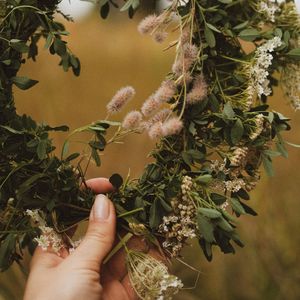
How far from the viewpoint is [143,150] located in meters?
1.20

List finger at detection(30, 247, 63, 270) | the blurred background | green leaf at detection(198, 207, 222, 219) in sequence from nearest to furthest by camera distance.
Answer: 1. green leaf at detection(198, 207, 222, 219)
2. finger at detection(30, 247, 63, 270)
3. the blurred background

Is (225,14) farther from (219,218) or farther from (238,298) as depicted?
(238,298)

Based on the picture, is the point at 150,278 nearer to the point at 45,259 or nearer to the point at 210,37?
the point at 45,259

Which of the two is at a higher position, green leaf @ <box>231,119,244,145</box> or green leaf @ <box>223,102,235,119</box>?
green leaf @ <box>223,102,235,119</box>

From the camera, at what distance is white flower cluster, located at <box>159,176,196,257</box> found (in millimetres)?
748

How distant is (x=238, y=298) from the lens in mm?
1160

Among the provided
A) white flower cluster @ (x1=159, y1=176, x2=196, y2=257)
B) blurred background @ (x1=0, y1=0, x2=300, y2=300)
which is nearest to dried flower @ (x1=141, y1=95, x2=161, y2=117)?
white flower cluster @ (x1=159, y1=176, x2=196, y2=257)

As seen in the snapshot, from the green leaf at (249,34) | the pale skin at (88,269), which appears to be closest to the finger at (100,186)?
the pale skin at (88,269)

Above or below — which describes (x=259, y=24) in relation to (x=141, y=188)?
above

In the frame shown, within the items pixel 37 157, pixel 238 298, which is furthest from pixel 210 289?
pixel 37 157

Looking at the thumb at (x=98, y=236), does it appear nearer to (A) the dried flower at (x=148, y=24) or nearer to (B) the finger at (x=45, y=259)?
(B) the finger at (x=45, y=259)

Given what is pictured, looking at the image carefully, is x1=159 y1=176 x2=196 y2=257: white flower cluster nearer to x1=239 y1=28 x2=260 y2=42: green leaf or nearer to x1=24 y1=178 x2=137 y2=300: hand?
x1=24 y1=178 x2=137 y2=300: hand

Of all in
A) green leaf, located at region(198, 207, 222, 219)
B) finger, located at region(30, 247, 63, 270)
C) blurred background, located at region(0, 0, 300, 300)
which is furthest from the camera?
blurred background, located at region(0, 0, 300, 300)

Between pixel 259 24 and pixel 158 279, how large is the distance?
0.48 metres
